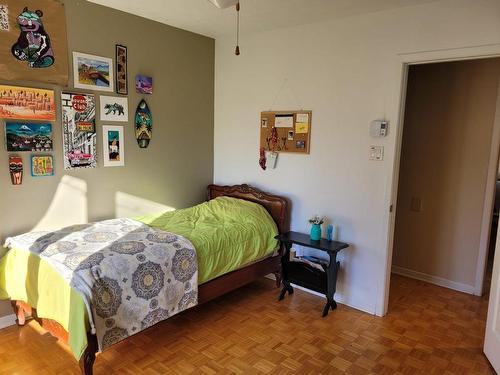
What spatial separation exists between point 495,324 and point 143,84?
3.27 m

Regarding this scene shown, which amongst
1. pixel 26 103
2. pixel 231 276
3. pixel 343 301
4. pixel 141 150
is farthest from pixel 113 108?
pixel 343 301

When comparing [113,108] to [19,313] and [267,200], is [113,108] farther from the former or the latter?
[19,313]

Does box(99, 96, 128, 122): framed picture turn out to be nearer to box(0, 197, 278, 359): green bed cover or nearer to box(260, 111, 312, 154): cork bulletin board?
box(0, 197, 278, 359): green bed cover

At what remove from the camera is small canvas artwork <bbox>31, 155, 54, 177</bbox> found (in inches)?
109

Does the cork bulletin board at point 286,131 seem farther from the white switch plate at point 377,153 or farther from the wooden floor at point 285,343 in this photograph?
the wooden floor at point 285,343

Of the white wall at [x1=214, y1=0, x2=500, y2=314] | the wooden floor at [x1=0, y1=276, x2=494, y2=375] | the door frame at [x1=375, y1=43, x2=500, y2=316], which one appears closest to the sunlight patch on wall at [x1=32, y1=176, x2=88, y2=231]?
the wooden floor at [x1=0, y1=276, x2=494, y2=375]

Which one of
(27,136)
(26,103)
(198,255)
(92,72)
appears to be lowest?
(198,255)

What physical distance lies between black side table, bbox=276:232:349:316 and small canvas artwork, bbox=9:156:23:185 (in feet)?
6.85

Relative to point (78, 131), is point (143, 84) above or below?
above

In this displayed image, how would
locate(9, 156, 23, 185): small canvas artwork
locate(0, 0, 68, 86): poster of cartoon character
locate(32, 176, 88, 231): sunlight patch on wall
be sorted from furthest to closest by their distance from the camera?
1. locate(32, 176, 88, 231): sunlight patch on wall
2. locate(9, 156, 23, 185): small canvas artwork
3. locate(0, 0, 68, 86): poster of cartoon character

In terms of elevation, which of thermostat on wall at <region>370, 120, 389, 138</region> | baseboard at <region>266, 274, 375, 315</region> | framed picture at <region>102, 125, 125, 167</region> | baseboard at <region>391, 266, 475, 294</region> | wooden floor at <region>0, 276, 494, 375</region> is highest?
thermostat on wall at <region>370, 120, 389, 138</region>

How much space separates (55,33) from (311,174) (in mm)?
2353

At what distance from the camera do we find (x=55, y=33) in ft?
9.08

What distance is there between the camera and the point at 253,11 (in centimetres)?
303
